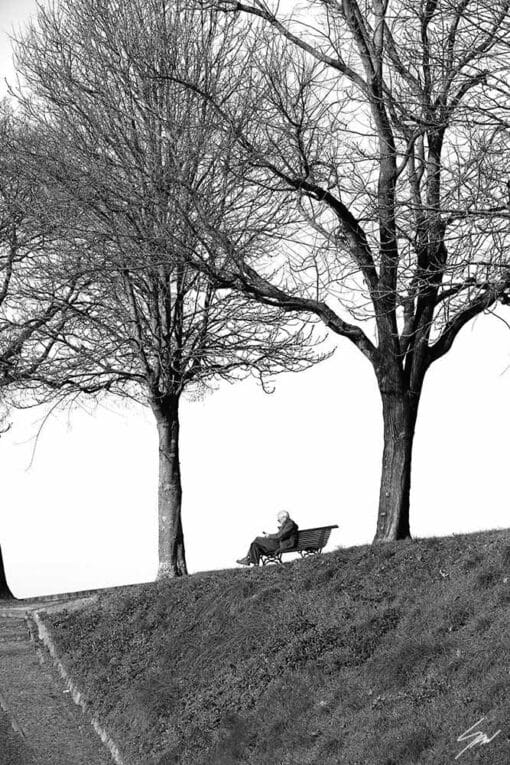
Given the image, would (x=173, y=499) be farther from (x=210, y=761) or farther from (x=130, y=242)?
(x=210, y=761)

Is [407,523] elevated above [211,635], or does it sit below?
above

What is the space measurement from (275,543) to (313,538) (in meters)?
0.80

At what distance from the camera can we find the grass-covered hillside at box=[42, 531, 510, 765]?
9.08 m

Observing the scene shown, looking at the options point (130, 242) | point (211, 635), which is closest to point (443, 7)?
point (130, 242)

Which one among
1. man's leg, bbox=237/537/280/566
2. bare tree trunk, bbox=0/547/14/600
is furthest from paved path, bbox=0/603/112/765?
bare tree trunk, bbox=0/547/14/600

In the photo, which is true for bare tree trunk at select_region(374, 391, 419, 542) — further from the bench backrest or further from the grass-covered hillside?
the bench backrest

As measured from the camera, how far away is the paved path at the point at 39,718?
1236 centimetres

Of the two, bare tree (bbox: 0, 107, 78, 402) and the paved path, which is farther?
bare tree (bbox: 0, 107, 78, 402)

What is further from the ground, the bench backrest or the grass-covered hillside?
the bench backrest

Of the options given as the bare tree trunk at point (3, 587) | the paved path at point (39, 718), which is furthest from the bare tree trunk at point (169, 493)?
the bare tree trunk at point (3, 587)

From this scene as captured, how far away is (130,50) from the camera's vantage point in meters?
17.8

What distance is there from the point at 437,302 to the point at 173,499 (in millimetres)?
7277

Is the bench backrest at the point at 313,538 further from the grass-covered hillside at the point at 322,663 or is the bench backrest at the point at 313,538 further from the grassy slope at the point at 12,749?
the grassy slope at the point at 12,749

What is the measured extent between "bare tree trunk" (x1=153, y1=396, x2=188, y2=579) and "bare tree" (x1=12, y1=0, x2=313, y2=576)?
0.02m
